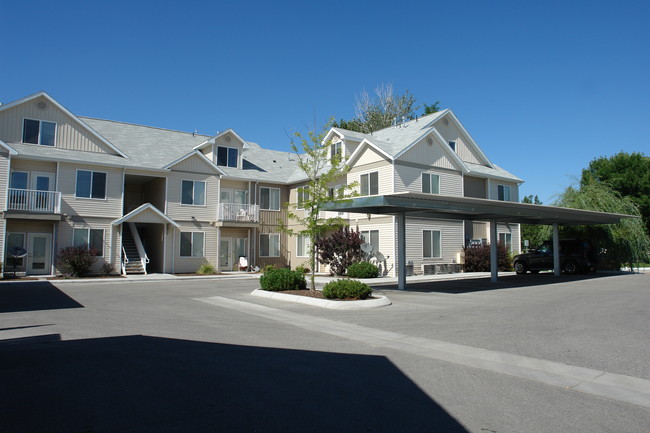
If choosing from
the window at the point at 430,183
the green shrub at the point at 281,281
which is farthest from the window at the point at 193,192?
the green shrub at the point at 281,281

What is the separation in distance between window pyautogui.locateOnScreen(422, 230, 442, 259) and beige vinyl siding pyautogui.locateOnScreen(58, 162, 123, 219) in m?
18.1

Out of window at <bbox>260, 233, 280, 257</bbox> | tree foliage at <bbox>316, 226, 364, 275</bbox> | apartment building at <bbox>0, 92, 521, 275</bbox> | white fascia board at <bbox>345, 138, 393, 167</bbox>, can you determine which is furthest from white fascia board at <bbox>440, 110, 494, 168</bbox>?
window at <bbox>260, 233, 280, 257</bbox>

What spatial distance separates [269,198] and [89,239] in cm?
1224

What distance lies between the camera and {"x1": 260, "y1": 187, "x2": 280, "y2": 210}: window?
33.8m

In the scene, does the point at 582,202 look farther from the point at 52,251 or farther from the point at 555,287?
the point at 52,251

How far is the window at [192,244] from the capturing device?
29.7m

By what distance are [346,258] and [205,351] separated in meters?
20.1

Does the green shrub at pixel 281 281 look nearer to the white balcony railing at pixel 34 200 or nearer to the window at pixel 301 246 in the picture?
the white balcony railing at pixel 34 200

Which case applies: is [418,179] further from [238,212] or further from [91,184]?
[91,184]

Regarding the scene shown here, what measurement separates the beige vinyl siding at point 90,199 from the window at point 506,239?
25.3m

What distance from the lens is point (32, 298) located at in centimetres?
1577

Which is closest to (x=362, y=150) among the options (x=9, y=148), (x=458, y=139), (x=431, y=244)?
(x=431, y=244)

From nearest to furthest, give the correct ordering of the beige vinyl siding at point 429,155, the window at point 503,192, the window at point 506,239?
1. the beige vinyl siding at point 429,155
2. the window at point 506,239
3. the window at point 503,192

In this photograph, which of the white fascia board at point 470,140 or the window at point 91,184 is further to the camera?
the white fascia board at point 470,140
